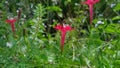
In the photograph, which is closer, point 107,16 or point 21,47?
point 21,47

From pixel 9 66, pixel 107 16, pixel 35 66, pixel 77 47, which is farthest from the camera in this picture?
pixel 107 16

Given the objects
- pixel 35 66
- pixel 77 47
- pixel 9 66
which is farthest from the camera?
pixel 77 47

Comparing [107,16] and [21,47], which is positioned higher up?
[21,47]

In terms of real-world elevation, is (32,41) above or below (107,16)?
above

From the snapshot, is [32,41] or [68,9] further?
[68,9]

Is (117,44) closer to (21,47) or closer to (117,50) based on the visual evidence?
(117,50)

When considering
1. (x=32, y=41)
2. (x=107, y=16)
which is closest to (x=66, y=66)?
(x=32, y=41)

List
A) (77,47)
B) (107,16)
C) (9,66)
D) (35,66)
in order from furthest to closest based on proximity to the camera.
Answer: (107,16)
(77,47)
(35,66)
(9,66)

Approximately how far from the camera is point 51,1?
384cm

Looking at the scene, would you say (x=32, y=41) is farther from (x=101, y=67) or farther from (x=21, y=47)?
(x=101, y=67)

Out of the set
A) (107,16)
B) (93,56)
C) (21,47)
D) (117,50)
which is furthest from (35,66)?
(107,16)

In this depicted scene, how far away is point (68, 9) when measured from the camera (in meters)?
3.89

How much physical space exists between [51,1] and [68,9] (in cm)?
19

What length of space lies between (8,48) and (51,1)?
1.65m
